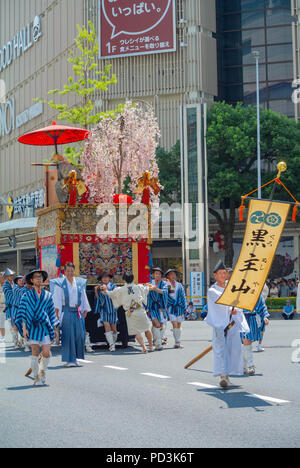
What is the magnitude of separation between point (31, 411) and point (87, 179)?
34.9 ft

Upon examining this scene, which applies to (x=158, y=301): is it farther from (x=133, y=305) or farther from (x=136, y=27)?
(x=136, y=27)

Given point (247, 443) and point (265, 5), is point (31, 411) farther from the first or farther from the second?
point (265, 5)

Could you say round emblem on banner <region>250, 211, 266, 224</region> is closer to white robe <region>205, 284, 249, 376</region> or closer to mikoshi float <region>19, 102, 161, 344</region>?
white robe <region>205, 284, 249, 376</region>

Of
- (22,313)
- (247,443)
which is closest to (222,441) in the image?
(247,443)

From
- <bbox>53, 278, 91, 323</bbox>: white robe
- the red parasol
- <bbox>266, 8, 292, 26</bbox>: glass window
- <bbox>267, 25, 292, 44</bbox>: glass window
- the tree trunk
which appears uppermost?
<bbox>266, 8, 292, 26</bbox>: glass window

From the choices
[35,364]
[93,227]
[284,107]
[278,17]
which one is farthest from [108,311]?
[278,17]

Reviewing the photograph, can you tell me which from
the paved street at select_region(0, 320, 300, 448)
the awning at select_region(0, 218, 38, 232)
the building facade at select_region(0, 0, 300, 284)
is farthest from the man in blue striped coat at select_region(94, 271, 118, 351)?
the building facade at select_region(0, 0, 300, 284)

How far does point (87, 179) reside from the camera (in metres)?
18.5

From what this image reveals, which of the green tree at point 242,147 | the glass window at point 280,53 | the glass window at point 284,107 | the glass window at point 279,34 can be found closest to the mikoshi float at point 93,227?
the green tree at point 242,147

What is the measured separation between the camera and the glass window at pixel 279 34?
46.5m

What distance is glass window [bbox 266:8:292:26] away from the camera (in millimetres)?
46562

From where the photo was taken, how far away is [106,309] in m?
16.5

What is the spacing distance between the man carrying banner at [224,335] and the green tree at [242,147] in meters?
Answer: 25.7

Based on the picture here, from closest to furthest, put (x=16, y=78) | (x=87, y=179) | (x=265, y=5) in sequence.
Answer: (x=87, y=179) < (x=265, y=5) < (x=16, y=78)
